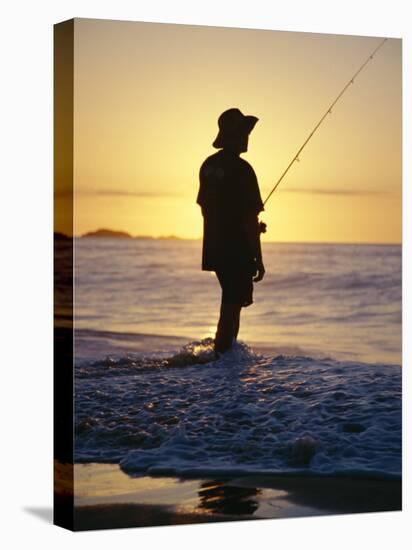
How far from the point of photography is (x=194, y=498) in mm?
9109

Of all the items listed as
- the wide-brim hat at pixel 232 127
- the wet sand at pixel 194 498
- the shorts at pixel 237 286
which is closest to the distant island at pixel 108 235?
the shorts at pixel 237 286

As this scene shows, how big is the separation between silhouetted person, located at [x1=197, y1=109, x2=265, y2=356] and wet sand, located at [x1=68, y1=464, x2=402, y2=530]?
2.83 ft

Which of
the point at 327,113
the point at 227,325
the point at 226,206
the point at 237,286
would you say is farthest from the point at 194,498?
the point at 327,113

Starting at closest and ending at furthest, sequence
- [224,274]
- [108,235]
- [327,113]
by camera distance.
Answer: [108,235]
[224,274]
[327,113]

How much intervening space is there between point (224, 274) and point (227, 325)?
0.95ft

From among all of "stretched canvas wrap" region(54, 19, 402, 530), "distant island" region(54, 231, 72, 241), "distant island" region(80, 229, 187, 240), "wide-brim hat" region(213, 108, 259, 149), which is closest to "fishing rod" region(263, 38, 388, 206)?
"stretched canvas wrap" region(54, 19, 402, 530)

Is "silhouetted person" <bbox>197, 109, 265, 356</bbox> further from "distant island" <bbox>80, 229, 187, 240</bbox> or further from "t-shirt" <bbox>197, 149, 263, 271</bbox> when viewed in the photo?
"distant island" <bbox>80, 229, 187, 240</bbox>

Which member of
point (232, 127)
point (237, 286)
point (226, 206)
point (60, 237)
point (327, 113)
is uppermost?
point (327, 113)

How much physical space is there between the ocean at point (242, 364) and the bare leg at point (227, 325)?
0.15 feet

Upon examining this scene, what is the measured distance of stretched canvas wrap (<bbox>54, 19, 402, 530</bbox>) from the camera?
29.8 feet

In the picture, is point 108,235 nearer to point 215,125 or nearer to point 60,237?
point 60,237

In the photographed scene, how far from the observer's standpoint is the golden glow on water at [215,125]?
29.9ft

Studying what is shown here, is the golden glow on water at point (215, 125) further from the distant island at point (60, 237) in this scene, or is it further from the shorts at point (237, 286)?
the shorts at point (237, 286)

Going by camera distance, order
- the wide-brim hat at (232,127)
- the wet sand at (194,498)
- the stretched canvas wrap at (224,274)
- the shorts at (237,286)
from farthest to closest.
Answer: the shorts at (237,286) < the wide-brim hat at (232,127) < the stretched canvas wrap at (224,274) < the wet sand at (194,498)
